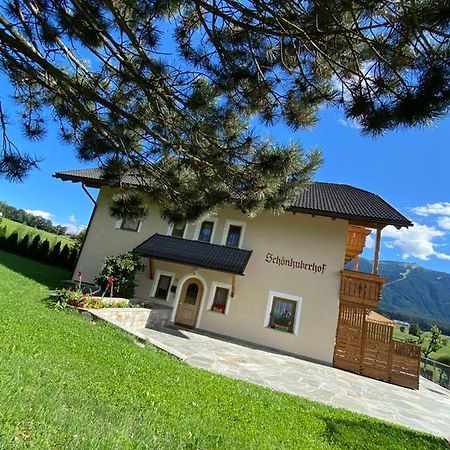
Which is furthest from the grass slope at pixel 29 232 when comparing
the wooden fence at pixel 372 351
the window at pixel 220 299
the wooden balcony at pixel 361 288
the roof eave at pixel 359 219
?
the wooden fence at pixel 372 351

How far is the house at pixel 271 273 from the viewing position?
11125 mm

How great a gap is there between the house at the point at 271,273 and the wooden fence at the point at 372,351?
110mm

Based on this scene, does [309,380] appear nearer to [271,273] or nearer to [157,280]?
[271,273]

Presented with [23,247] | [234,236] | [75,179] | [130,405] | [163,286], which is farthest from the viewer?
[23,247]

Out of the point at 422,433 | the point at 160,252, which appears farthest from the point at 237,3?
the point at 160,252

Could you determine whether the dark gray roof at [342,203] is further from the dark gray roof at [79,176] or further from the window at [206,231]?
the window at [206,231]

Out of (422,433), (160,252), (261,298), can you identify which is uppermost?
(160,252)

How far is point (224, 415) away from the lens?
4055mm

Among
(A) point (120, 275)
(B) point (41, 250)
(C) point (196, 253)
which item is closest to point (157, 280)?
(A) point (120, 275)

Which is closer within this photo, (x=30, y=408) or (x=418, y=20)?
(x=418, y=20)

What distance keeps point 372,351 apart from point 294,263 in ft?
12.6

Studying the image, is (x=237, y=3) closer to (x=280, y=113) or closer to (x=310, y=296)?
(x=280, y=113)

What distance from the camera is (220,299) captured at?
1234 cm

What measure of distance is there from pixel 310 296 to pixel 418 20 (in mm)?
10352
